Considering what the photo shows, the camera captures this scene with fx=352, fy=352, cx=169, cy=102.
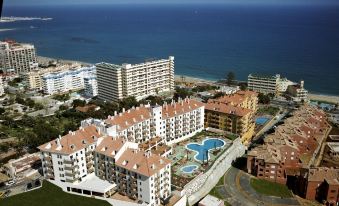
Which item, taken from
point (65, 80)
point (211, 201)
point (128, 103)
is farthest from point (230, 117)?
point (65, 80)

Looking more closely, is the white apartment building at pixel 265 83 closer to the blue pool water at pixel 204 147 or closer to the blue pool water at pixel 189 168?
the blue pool water at pixel 204 147

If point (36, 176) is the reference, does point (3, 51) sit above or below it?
above

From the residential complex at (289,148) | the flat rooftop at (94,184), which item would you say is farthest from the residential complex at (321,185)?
the flat rooftop at (94,184)

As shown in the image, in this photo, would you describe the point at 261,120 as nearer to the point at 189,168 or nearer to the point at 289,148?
the point at 289,148

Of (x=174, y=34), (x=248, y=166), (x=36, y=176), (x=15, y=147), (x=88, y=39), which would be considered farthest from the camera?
(x=174, y=34)

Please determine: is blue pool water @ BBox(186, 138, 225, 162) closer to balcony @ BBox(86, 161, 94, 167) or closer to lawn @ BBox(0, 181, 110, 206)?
balcony @ BBox(86, 161, 94, 167)

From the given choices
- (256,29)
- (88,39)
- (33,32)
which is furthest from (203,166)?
(33,32)

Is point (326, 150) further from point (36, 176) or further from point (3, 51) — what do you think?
point (3, 51)
